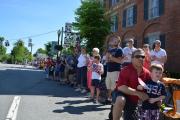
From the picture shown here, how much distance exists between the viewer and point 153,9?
2575 cm

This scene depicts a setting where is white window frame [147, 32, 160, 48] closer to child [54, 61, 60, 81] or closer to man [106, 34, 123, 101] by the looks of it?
child [54, 61, 60, 81]

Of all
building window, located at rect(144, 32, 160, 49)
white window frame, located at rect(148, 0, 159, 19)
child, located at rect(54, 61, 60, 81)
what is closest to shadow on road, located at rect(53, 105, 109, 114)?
child, located at rect(54, 61, 60, 81)

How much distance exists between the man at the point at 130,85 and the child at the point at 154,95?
230mm

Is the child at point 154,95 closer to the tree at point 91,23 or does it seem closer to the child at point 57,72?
the child at point 57,72

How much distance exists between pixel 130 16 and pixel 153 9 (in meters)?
4.61

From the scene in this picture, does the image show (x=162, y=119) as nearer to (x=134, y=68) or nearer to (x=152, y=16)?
(x=134, y=68)

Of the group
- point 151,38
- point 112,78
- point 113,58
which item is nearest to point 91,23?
point 151,38

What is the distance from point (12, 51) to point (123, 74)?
12796cm

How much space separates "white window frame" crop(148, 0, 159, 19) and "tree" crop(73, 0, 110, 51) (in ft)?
15.1

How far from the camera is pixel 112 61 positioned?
32.7 ft

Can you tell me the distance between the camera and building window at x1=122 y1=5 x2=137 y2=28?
2908 centimetres

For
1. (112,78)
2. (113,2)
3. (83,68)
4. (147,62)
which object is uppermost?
(113,2)

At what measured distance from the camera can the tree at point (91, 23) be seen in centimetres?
2938

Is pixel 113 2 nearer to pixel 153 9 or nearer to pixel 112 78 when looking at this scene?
pixel 153 9
